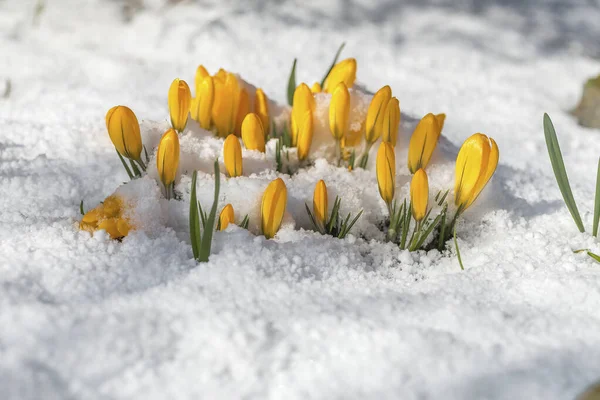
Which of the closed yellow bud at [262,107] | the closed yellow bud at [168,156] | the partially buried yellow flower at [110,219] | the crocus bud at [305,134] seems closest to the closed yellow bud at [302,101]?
the crocus bud at [305,134]

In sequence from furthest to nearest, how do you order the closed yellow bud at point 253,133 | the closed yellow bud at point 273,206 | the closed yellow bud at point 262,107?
the closed yellow bud at point 262,107 → the closed yellow bud at point 253,133 → the closed yellow bud at point 273,206

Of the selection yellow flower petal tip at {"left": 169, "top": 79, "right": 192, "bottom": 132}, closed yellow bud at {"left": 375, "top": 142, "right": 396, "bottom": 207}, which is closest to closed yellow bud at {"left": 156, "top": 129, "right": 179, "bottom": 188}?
yellow flower petal tip at {"left": 169, "top": 79, "right": 192, "bottom": 132}

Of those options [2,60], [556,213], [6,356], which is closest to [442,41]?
[556,213]

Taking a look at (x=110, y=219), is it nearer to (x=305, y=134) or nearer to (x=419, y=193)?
(x=305, y=134)

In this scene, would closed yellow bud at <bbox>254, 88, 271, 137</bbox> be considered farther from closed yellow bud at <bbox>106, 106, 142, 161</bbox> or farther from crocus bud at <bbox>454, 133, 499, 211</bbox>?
crocus bud at <bbox>454, 133, 499, 211</bbox>

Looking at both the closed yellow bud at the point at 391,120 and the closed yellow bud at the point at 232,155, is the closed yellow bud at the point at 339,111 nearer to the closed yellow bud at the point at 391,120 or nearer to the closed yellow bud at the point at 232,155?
the closed yellow bud at the point at 391,120

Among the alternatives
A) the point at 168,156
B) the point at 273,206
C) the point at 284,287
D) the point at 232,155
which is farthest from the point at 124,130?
→ the point at 284,287

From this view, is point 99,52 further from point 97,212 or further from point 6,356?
point 6,356
